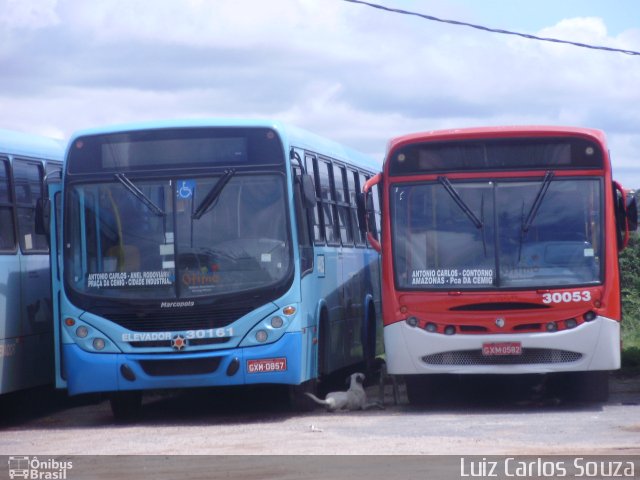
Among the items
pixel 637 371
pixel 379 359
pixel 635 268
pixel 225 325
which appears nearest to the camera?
pixel 225 325

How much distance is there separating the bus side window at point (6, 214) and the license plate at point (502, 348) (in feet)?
18.0

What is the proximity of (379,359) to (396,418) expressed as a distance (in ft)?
25.0

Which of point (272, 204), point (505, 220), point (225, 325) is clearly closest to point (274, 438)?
point (225, 325)

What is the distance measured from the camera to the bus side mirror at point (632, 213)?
48.6ft

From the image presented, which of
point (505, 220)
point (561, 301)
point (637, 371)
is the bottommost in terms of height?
point (637, 371)

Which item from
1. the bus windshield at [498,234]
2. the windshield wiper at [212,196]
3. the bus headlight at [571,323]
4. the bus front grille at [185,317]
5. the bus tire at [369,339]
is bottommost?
the bus tire at [369,339]

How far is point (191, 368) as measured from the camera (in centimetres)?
1425

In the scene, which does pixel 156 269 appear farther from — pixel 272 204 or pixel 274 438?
pixel 274 438

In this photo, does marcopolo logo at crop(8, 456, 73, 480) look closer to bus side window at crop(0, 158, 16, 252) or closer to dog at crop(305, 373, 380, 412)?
bus side window at crop(0, 158, 16, 252)

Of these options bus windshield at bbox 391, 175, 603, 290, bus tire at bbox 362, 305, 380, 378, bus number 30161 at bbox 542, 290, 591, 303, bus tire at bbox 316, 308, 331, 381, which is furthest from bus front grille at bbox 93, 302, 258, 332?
bus tire at bbox 362, 305, 380, 378

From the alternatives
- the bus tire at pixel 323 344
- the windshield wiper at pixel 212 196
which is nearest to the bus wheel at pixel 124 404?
the bus tire at pixel 323 344

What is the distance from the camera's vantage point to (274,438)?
41.0 feet

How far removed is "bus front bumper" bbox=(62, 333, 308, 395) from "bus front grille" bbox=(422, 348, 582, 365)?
157cm

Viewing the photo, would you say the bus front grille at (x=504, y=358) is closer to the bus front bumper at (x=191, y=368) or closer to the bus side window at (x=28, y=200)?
the bus front bumper at (x=191, y=368)
